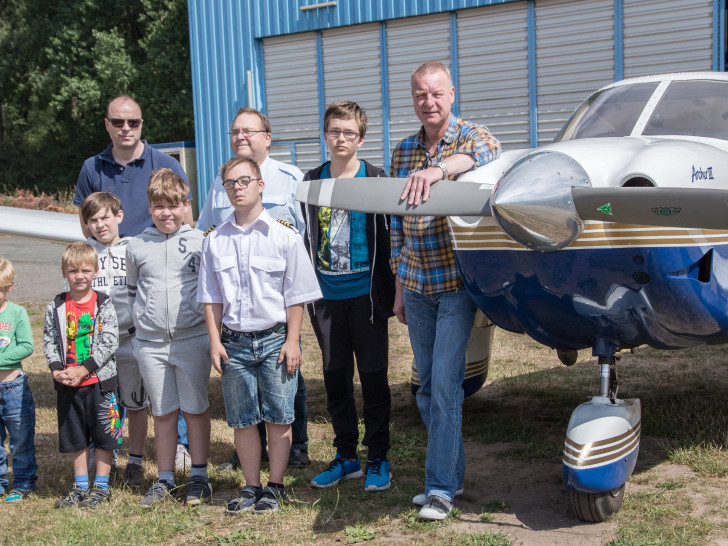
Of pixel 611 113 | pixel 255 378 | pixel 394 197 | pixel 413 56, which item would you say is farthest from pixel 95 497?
pixel 413 56

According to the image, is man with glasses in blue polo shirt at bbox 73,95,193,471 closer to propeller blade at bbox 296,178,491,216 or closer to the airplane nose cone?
propeller blade at bbox 296,178,491,216

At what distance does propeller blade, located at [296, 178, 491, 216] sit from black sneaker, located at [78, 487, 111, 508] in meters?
1.80

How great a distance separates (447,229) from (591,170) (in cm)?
75

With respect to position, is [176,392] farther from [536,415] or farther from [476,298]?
[536,415]

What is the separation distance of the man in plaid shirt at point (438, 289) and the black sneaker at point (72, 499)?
5.49 feet

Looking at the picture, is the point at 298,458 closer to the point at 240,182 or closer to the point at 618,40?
the point at 240,182

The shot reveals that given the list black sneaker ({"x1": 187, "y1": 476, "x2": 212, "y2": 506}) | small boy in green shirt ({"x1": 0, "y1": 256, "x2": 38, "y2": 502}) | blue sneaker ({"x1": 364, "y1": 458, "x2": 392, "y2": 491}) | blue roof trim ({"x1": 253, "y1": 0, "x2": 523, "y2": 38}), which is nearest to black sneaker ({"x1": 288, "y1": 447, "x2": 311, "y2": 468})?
blue sneaker ({"x1": 364, "y1": 458, "x2": 392, "y2": 491})

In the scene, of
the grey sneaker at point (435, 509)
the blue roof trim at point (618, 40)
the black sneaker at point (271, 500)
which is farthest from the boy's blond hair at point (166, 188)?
the blue roof trim at point (618, 40)

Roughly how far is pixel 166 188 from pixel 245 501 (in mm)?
1577

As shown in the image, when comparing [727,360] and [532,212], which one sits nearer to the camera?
[532,212]

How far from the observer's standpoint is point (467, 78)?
14078mm

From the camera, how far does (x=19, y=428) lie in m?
4.19

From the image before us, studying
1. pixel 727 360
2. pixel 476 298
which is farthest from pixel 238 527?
pixel 727 360

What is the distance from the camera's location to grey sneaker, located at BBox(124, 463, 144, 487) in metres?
4.30
